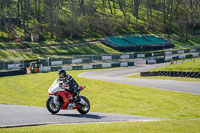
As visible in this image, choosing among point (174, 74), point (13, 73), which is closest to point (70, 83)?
point (174, 74)

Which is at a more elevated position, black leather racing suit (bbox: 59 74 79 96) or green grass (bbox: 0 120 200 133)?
black leather racing suit (bbox: 59 74 79 96)

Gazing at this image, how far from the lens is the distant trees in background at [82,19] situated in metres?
72.6

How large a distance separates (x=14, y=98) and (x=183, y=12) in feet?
281

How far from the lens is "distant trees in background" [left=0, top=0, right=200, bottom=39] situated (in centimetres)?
7256

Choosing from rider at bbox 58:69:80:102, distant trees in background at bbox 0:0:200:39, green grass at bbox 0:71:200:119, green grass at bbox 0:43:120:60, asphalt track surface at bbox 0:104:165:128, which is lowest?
green grass at bbox 0:71:200:119

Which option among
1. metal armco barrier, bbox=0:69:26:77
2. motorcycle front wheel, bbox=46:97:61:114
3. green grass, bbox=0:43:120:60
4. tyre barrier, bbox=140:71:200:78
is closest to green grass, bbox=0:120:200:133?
motorcycle front wheel, bbox=46:97:61:114

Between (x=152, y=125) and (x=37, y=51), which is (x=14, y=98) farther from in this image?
(x=37, y=51)

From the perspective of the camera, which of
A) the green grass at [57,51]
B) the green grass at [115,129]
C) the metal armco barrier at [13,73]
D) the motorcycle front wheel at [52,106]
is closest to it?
the green grass at [115,129]

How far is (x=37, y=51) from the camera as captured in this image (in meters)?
58.1

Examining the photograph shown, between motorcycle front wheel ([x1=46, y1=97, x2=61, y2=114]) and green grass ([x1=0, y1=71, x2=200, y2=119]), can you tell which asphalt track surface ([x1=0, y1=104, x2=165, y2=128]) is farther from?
green grass ([x1=0, y1=71, x2=200, y2=119])

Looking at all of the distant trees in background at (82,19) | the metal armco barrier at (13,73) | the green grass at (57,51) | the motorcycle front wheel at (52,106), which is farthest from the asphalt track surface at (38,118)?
the distant trees in background at (82,19)

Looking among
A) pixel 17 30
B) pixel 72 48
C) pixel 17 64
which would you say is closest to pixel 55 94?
pixel 17 64

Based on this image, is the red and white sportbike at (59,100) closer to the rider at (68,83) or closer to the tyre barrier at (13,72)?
the rider at (68,83)

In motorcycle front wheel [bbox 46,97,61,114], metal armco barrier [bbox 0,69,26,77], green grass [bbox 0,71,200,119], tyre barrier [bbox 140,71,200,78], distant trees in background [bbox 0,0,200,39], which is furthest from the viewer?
distant trees in background [bbox 0,0,200,39]
